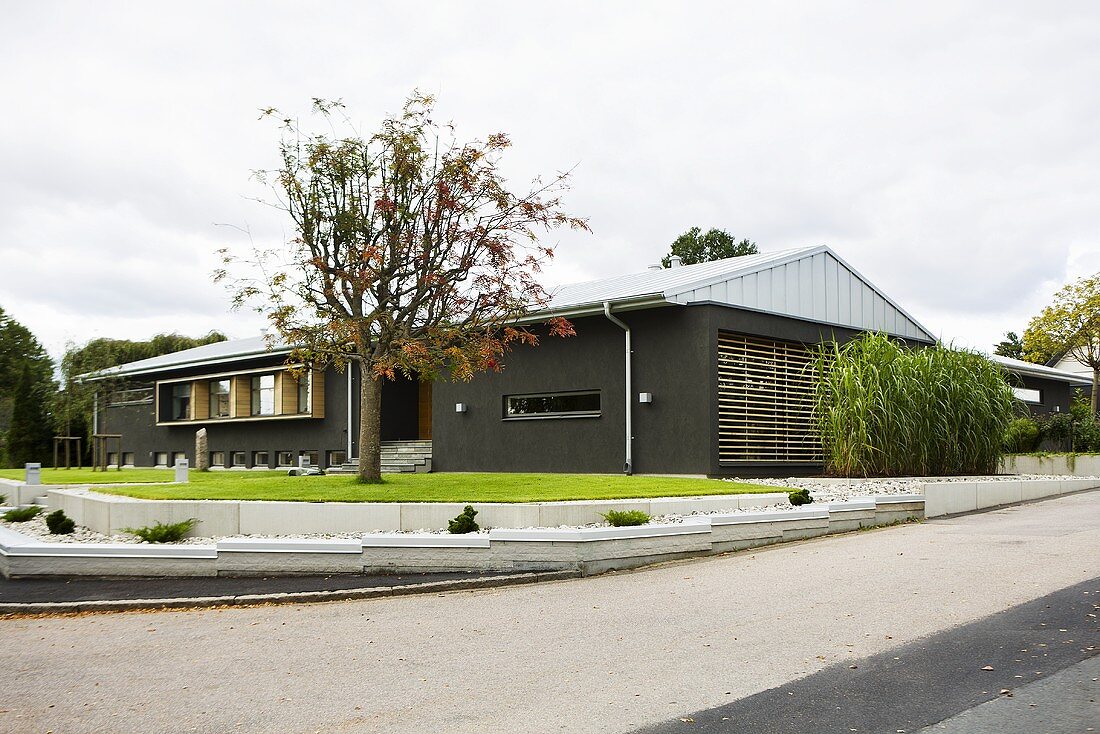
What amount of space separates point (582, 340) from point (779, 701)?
13.5m

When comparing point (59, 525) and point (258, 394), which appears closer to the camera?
point (59, 525)

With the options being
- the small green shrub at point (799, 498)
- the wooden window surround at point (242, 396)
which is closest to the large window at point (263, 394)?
the wooden window surround at point (242, 396)

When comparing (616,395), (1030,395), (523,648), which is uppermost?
(1030,395)

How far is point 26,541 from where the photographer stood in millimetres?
10078

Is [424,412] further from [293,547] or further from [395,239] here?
[293,547]

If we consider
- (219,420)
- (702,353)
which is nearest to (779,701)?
(702,353)

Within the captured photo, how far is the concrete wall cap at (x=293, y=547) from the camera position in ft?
29.5

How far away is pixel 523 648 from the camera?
19.6 feet

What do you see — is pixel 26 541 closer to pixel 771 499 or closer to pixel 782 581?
pixel 782 581

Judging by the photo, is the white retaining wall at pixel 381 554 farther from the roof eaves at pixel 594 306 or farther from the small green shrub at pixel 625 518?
the roof eaves at pixel 594 306

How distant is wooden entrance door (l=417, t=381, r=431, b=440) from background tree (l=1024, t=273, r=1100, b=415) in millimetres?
22957

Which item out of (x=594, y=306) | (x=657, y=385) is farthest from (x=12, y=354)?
(x=657, y=385)

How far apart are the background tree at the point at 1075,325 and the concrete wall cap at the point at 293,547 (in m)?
30.1

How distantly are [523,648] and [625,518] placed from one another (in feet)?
12.6
